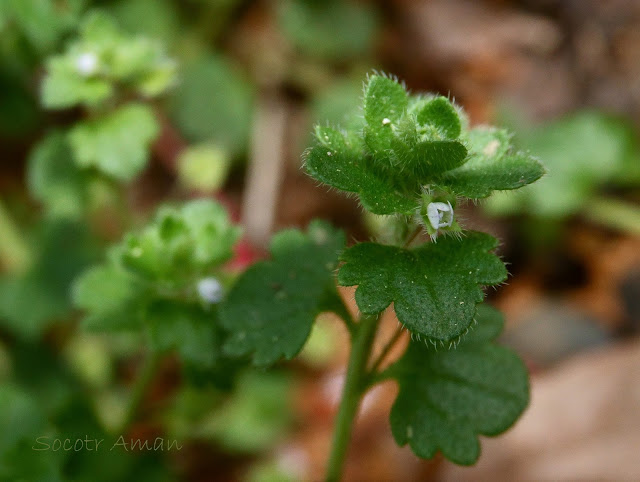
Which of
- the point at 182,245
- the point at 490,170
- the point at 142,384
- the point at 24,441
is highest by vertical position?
the point at 490,170

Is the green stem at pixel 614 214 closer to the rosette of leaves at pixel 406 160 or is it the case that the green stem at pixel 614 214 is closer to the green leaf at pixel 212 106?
the green leaf at pixel 212 106

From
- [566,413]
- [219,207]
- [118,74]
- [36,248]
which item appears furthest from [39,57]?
[566,413]

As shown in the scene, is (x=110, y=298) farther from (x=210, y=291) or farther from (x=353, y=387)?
(x=353, y=387)

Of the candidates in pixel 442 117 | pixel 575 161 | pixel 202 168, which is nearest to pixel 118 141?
pixel 202 168

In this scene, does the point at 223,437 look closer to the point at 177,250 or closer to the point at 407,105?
the point at 177,250

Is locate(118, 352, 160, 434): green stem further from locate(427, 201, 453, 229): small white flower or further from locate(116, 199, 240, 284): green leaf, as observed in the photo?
locate(427, 201, 453, 229): small white flower

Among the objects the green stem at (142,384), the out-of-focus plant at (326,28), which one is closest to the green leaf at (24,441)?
the green stem at (142,384)
